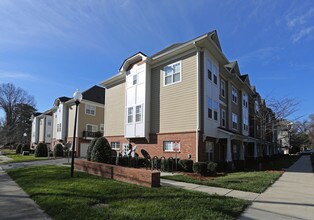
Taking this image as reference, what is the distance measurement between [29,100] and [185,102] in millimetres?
74543

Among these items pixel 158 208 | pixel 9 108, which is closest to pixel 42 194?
pixel 158 208

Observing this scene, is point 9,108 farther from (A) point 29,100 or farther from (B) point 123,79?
(B) point 123,79

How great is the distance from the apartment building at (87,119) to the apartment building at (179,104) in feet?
38.1

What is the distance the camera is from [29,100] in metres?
79.7

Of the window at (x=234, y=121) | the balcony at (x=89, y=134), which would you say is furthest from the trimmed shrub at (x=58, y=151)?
the window at (x=234, y=121)

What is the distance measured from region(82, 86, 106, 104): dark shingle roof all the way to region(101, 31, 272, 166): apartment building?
12944 mm

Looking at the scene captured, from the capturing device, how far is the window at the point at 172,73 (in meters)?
19.7

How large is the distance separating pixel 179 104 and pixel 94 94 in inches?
954

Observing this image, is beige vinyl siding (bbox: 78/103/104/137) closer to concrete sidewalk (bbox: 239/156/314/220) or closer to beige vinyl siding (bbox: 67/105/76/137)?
beige vinyl siding (bbox: 67/105/76/137)

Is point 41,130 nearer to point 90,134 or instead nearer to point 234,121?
point 90,134

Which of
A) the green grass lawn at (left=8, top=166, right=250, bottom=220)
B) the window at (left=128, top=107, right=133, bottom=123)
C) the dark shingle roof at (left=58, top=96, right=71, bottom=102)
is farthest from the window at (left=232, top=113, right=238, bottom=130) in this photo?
the dark shingle roof at (left=58, top=96, right=71, bottom=102)

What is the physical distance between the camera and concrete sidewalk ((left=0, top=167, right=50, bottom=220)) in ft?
22.5

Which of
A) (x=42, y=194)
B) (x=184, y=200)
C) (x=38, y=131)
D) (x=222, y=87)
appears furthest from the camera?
(x=38, y=131)

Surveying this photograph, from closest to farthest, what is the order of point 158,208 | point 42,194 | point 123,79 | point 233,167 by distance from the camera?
point 158,208, point 42,194, point 233,167, point 123,79
